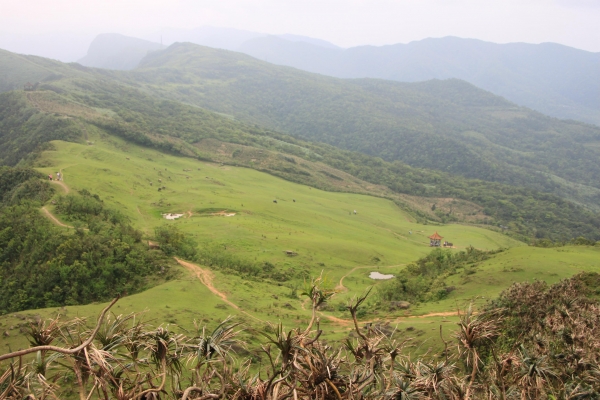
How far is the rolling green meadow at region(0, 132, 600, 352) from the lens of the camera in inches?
1109

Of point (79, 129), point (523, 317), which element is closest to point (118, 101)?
point (79, 129)

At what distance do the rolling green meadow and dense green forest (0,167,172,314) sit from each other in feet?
10.4

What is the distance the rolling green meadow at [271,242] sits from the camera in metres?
28.2

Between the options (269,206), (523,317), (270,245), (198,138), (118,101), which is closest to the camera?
(523,317)

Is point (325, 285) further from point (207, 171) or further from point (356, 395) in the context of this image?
point (207, 171)

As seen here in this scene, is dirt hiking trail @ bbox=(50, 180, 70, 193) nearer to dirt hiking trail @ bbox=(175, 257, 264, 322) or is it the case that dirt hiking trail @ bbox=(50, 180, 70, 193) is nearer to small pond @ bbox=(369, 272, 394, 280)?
dirt hiking trail @ bbox=(175, 257, 264, 322)

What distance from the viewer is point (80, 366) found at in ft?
25.0

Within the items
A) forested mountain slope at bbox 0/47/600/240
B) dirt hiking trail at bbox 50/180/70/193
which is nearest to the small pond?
dirt hiking trail at bbox 50/180/70/193

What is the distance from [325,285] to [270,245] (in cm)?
4371

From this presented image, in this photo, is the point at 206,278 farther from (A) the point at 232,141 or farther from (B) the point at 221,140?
(A) the point at 232,141

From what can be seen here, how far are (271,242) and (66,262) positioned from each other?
83.4 ft

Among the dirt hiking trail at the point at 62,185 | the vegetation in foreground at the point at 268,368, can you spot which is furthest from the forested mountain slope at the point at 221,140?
the vegetation in foreground at the point at 268,368

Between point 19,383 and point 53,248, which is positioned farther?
point 53,248

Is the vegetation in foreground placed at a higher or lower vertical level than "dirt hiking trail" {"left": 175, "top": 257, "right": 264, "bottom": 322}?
higher
